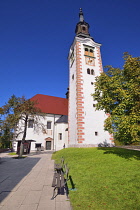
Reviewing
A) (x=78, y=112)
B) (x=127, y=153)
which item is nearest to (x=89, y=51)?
(x=78, y=112)

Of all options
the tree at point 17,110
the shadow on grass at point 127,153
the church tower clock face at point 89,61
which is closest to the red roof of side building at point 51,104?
the tree at point 17,110

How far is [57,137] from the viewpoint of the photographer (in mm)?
27281

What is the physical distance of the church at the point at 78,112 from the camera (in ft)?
63.9

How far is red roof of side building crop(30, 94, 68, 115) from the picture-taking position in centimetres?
3048

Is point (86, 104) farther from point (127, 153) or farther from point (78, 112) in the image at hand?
point (127, 153)

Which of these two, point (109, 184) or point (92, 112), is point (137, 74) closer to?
point (109, 184)

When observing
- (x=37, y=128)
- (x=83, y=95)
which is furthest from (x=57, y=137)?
(x=83, y=95)

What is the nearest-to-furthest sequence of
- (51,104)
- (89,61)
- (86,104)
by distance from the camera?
(86,104)
(89,61)
(51,104)

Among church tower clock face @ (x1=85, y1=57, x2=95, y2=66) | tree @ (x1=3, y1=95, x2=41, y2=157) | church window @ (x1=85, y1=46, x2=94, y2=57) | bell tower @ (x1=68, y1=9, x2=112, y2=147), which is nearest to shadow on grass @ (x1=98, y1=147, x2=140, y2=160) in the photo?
bell tower @ (x1=68, y1=9, x2=112, y2=147)

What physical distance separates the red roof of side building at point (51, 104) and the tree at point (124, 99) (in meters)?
19.6

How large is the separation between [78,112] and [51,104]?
578 inches

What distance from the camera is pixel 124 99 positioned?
10.2 meters

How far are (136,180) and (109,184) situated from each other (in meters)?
1.45

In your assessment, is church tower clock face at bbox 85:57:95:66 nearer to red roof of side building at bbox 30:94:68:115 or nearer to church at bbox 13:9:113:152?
church at bbox 13:9:113:152
